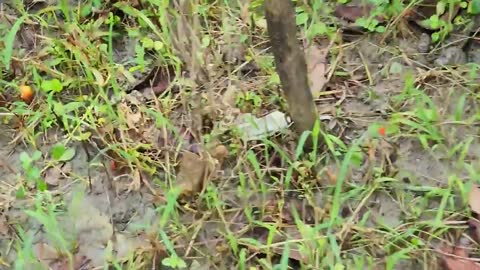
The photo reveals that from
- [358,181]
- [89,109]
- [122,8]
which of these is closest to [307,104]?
[358,181]

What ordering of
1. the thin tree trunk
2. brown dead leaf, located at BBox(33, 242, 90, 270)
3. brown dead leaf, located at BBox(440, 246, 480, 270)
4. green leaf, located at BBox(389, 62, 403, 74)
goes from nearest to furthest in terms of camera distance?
the thin tree trunk
brown dead leaf, located at BBox(440, 246, 480, 270)
brown dead leaf, located at BBox(33, 242, 90, 270)
green leaf, located at BBox(389, 62, 403, 74)

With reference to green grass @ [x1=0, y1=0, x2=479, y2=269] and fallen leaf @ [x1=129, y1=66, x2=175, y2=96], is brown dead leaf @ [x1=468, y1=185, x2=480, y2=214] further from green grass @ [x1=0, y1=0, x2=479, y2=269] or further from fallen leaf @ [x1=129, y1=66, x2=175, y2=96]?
fallen leaf @ [x1=129, y1=66, x2=175, y2=96]

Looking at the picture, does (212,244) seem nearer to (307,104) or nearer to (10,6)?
(307,104)

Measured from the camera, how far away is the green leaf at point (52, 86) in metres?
2.39

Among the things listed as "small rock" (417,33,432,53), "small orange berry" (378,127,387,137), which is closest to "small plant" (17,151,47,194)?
"small orange berry" (378,127,387,137)

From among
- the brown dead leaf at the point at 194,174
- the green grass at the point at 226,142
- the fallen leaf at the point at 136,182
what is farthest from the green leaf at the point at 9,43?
the brown dead leaf at the point at 194,174

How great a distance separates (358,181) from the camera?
2.11 meters

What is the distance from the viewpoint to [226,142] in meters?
2.20

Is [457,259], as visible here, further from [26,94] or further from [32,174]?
[26,94]

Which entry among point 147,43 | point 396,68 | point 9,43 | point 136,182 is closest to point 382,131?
point 396,68

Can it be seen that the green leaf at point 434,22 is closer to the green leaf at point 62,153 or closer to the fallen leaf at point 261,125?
the fallen leaf at point 261,125

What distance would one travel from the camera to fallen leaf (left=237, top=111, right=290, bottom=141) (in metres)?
2.19

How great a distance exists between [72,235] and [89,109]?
43cm

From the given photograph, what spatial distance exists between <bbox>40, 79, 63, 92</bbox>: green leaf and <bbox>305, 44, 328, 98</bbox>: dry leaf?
0.80m
